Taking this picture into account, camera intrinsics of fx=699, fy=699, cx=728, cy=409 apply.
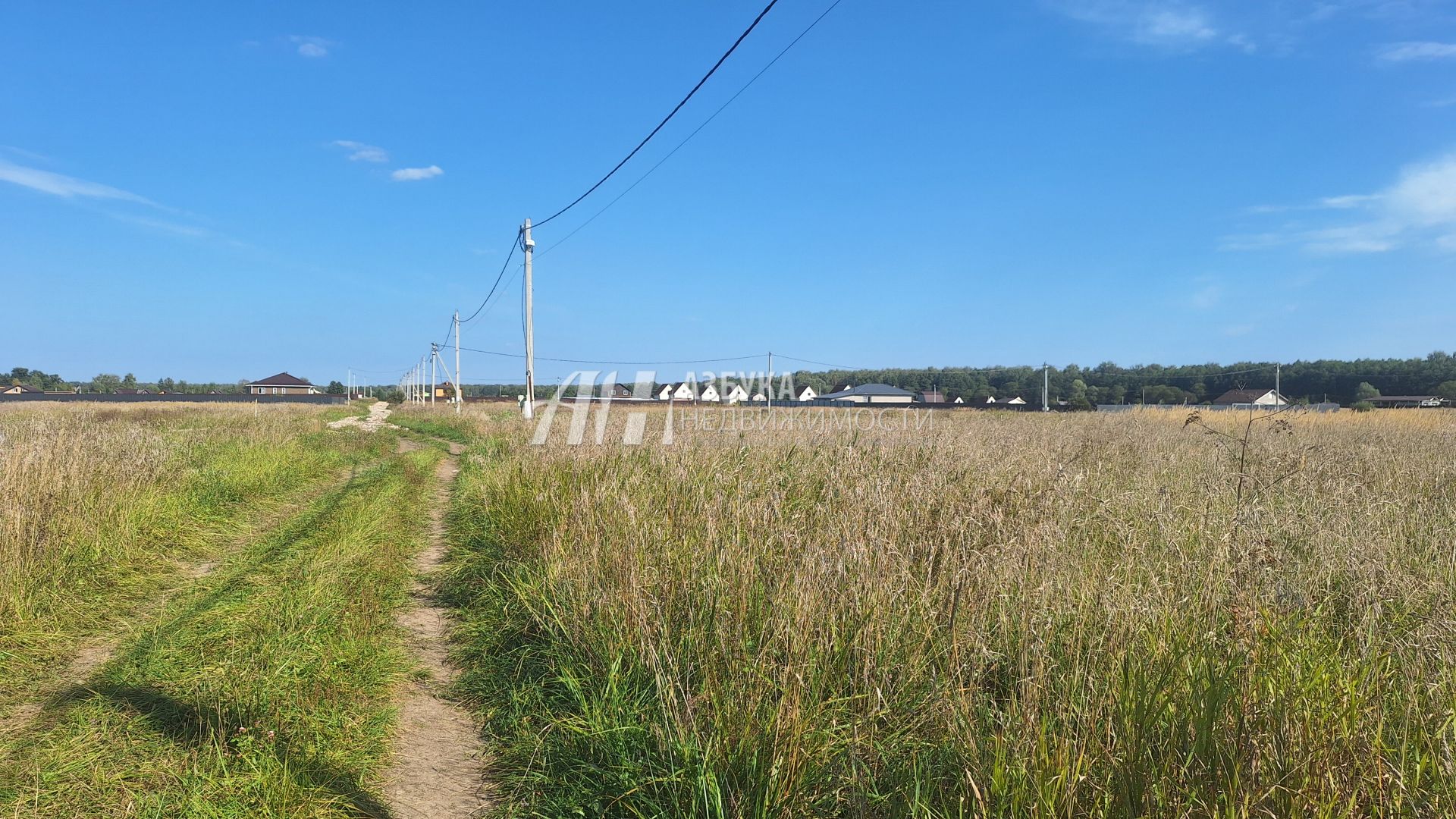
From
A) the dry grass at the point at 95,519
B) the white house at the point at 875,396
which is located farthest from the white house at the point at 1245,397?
the dry grass at the point at 95,519

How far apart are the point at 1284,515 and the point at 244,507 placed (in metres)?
10.1

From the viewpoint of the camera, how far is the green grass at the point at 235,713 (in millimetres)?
2506

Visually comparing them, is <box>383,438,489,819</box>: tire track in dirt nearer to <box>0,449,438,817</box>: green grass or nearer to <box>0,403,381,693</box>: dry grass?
<box>0,449,438,817</box>: green grass

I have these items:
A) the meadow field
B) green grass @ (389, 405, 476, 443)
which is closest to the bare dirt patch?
green grass @ (389, 405, 476, 443)

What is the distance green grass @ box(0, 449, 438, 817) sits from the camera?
98.7 inches

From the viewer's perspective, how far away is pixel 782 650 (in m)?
2.88

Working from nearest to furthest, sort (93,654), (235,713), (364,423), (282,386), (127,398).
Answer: (235,713) → (93,654) → (364,423) → (127,398) → (282,386)

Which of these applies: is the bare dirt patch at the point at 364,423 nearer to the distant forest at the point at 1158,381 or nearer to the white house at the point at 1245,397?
the distant forest at the point at 1158,381

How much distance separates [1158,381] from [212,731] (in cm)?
8783

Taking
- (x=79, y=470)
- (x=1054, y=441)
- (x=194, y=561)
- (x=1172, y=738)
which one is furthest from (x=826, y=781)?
(x=1054, y=441)

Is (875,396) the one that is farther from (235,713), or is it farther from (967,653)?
(235,713)

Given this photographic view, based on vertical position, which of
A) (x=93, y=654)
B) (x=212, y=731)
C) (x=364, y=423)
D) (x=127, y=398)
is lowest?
(x=93, y=654)

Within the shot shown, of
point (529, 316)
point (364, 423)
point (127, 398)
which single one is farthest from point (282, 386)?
point (529, 316)

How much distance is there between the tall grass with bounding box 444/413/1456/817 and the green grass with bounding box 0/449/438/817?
60 centimetres
